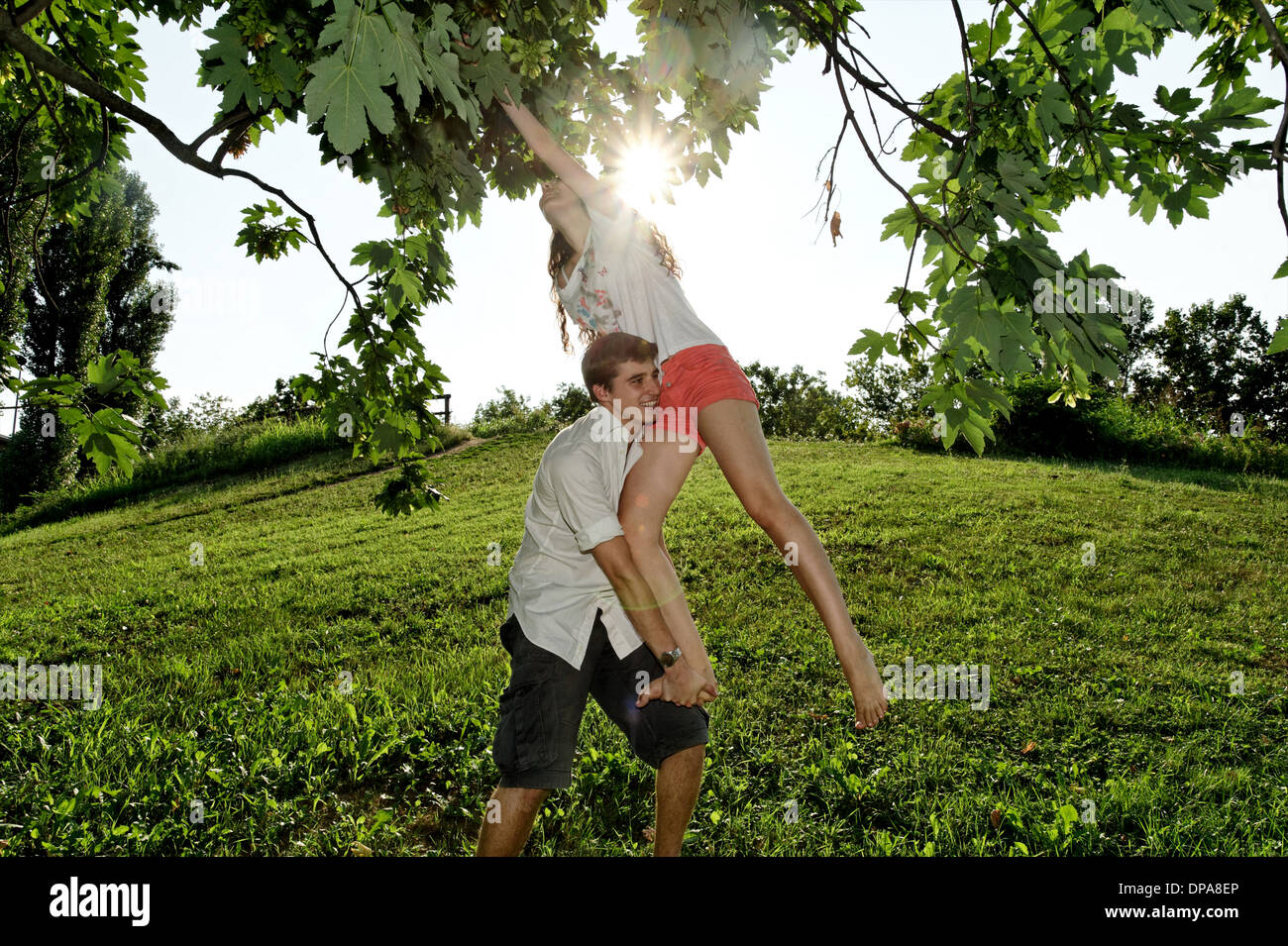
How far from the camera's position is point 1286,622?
22.0 feet

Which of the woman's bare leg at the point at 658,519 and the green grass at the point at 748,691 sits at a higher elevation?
the woman's bare leg at the point at 658,519

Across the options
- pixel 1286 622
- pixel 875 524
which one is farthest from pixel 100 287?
pixel 1286 622

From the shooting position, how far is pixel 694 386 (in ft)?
6.87

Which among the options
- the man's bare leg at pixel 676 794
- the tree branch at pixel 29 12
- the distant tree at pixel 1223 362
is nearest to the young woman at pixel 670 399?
the man's bare leg at pixel 676 794

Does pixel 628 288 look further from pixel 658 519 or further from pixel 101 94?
pixel 101 94

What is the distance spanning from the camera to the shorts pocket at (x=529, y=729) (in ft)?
7.95

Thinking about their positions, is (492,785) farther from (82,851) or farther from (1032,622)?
(1032,622)

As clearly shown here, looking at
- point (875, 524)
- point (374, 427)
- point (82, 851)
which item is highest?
point (374, 427)

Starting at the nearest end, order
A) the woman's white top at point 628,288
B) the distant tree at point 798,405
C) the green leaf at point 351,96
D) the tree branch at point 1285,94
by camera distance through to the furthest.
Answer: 1. the green leaf at point 351,96
2. the tree branch at point 1285,94
3. the woman's white top at point 628,288
4. the distant tree at point 798,405

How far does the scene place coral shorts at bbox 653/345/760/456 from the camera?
2.06 metres

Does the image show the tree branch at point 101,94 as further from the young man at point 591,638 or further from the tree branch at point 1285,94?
the tree branch at point 1285,94

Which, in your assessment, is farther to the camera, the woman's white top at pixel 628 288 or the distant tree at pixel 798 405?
the distant tree at pixel 798 405

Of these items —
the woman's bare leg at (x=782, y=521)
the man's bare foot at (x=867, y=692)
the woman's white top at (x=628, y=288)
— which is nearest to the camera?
the woman's bare leg at (x=782, y=521)
